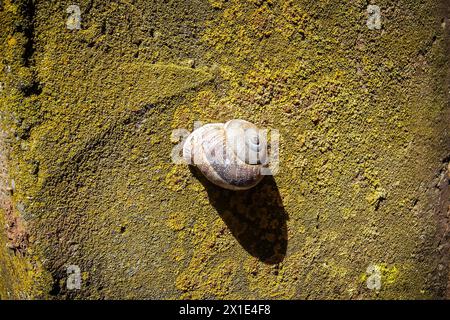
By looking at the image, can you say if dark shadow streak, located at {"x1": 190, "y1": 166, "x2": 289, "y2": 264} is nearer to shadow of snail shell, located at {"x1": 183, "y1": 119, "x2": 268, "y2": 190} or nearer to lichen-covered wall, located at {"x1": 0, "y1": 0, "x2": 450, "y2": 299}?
lichen-covered wall, located at {"x1": 0, "y1": 0, "x2": 450, "y2": 299}

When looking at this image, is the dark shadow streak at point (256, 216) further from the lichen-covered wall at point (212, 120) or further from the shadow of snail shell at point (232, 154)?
the shadow of snail shell at point (232, 154)

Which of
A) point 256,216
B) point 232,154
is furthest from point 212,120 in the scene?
point 256,216

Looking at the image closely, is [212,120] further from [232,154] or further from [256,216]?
[256,216]

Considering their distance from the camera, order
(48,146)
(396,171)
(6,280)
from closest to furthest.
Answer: (48,146), (6,280), (396,171)

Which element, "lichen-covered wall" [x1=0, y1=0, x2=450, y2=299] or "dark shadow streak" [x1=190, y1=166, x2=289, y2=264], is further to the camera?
"dark shadow streak" [x1=190, y1=166, x2=289, y2=264]

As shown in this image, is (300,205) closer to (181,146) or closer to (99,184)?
(181,146)

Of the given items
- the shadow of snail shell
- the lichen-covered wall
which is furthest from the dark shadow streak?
the shadow of snail shell
